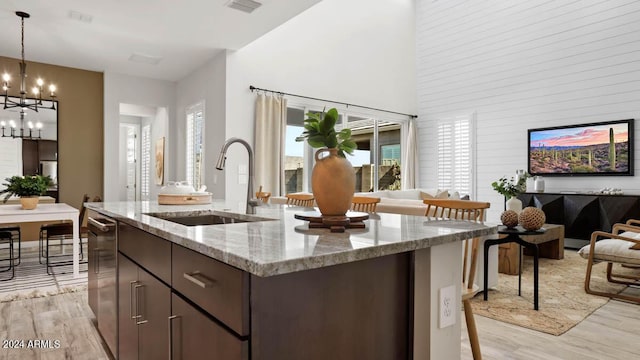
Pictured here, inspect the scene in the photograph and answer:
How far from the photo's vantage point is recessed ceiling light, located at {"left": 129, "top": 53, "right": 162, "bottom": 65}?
566 centimetres

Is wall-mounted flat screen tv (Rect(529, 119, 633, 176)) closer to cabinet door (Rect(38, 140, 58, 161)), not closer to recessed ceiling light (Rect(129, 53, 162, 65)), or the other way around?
recessed ceiling light (Rect(129, 53, 162, 65))

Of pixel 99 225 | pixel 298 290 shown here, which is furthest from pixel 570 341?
pixel 99 225

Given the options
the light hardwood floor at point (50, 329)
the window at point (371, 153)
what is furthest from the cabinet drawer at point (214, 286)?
the window at point (371, 153)

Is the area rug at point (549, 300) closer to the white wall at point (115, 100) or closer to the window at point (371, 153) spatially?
the window at point (371, 153)

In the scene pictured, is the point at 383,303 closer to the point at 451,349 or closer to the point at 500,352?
the point at 451,349

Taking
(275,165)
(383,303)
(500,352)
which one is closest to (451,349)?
(383,303)

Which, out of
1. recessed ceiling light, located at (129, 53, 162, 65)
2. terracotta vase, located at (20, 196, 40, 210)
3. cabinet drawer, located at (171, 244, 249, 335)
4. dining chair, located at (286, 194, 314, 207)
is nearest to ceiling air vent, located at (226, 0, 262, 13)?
dining chair, located at (286, 194, 314, 207)

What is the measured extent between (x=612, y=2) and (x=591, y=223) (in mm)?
3381

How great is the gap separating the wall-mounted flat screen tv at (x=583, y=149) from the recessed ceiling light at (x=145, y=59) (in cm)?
618

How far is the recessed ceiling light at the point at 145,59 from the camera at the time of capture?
5664mm

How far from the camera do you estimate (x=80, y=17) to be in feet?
14.2

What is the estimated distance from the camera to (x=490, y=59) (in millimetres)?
7312

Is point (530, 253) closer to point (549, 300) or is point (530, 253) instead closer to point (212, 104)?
point (549, 300)

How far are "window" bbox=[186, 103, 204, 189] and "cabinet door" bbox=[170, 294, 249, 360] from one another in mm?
4933
